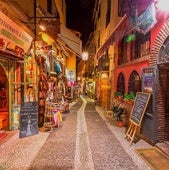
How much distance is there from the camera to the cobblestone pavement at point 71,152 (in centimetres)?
520

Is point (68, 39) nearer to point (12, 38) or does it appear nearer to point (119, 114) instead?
point (12, 38)

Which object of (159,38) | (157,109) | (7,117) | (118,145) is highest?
(159,38)

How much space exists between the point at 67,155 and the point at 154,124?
9.98 feet

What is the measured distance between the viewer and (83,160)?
554 centimetres

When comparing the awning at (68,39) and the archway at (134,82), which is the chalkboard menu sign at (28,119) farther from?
the archway at (134,82)

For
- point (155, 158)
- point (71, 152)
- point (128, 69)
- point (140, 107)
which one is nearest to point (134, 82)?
point (128, 69)

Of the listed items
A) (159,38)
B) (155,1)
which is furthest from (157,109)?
(155,1)

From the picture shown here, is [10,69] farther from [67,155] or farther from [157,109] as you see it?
[157,109]

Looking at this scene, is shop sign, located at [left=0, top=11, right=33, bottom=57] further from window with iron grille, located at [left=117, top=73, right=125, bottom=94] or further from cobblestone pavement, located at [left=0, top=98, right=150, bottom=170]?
window with iron grille, located at [left=117, top=73, right=125, bottom=94]

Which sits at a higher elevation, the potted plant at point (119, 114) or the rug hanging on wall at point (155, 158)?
the potted plant at point (119, 114)

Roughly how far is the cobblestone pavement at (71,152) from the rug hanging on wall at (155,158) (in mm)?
197

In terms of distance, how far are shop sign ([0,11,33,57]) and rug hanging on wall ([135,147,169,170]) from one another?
5360 millimetres

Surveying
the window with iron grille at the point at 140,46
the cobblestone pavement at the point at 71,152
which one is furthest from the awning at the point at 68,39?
the cobblestone pavement at the point at 71,152

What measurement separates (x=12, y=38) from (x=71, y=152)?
4.29m
